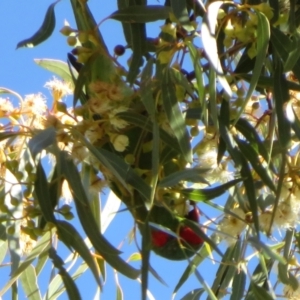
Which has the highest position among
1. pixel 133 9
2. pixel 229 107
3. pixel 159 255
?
pixel 133 9

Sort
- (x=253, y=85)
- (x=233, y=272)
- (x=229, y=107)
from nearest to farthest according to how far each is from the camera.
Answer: (x=253, y=85) < (x=229, y=107) < (x=233, y=272)

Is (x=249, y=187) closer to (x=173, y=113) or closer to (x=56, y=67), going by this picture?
(x=173, y=113)

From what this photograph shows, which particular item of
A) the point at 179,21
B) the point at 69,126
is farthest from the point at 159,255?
the point at 179,21

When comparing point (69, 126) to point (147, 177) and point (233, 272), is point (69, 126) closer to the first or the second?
point (147, 177)

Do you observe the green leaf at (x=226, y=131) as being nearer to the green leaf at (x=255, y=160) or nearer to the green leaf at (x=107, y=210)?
the green leaf at (x=255, y=160)

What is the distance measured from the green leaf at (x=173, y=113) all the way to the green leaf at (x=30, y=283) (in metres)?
0.45

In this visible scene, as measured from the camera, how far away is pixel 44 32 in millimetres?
1044

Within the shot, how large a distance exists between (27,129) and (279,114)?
0.98 ft

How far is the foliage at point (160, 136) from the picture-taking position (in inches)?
37.8

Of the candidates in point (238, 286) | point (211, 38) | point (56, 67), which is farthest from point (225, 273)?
point (211, 38)

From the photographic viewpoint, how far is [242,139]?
113 cm

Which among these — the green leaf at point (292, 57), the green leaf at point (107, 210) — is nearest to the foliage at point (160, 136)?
the green leaf at point (292, 57)

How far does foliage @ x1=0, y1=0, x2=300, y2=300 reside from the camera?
96cm

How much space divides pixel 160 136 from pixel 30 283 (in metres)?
0.43
